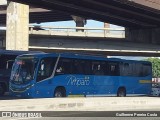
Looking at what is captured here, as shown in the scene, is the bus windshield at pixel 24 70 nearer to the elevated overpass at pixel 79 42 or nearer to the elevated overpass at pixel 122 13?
the elevated overpass at pixel 122 13

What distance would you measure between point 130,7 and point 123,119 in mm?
17454

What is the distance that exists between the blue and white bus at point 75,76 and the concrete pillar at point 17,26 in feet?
56.2

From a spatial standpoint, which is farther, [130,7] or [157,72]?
[157,72]

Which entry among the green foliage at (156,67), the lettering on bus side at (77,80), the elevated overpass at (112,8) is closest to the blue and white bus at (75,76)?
the lettering on bus side at (77,80)

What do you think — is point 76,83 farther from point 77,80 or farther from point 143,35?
point 143,35

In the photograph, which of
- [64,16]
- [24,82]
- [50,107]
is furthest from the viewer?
[64,16]

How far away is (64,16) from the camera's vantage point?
70.2 m

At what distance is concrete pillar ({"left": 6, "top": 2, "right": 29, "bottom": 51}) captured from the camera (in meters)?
49.0

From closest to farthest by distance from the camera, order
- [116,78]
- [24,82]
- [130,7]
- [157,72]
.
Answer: [24,82] < [130,7] < [116,78] < [157,72]

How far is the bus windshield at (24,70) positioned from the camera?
27.6 m

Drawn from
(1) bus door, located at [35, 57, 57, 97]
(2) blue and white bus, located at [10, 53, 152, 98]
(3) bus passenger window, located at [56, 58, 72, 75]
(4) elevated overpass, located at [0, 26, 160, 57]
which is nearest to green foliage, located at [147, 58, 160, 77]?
(4) elevated overpass, located at [0, 26, 160, 57]

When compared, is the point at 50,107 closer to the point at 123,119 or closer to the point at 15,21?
the point at 123,119

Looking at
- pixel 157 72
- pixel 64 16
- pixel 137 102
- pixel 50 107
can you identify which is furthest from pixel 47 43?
pixel 157 72

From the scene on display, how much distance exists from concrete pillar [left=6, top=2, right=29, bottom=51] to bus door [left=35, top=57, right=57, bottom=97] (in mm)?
21315
